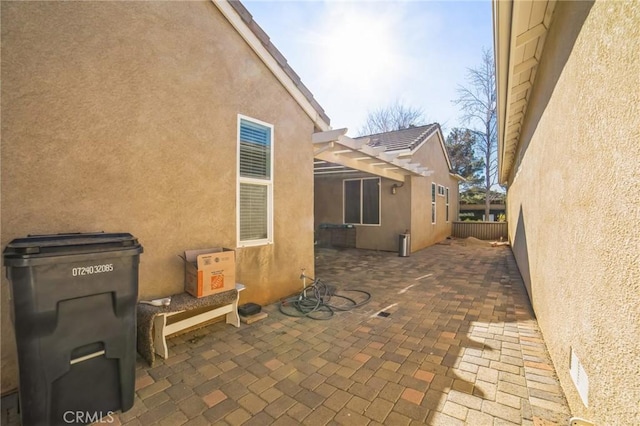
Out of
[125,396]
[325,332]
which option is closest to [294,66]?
[325,332]

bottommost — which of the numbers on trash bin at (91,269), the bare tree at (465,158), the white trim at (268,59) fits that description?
the numbers on trash bin at (91,269)

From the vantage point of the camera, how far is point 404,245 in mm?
10133

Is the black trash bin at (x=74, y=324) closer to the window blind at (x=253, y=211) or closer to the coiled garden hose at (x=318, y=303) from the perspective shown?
the window blind at (x=253, y=211)

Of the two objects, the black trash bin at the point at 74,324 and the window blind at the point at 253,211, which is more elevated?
the window blind at the point at 253,211

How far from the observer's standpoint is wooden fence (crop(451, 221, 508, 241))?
54.7ft

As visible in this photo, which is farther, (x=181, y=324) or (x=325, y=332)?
(x=325, y=332)

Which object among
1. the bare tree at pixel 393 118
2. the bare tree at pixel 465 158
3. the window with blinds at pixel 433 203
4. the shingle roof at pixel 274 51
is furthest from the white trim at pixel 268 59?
the bare tree at pixel 465 158

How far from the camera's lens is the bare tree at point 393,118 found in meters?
25.3

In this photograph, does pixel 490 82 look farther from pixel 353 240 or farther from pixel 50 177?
pixel 50 177

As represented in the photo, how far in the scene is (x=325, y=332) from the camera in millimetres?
3857

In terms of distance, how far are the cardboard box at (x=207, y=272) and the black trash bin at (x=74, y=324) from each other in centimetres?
107

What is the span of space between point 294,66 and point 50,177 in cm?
412

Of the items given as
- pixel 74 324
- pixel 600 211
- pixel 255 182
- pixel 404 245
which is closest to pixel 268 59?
pixel 255 182

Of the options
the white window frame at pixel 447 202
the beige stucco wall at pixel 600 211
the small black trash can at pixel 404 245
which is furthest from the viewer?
the white window frame at pixel 447 202
